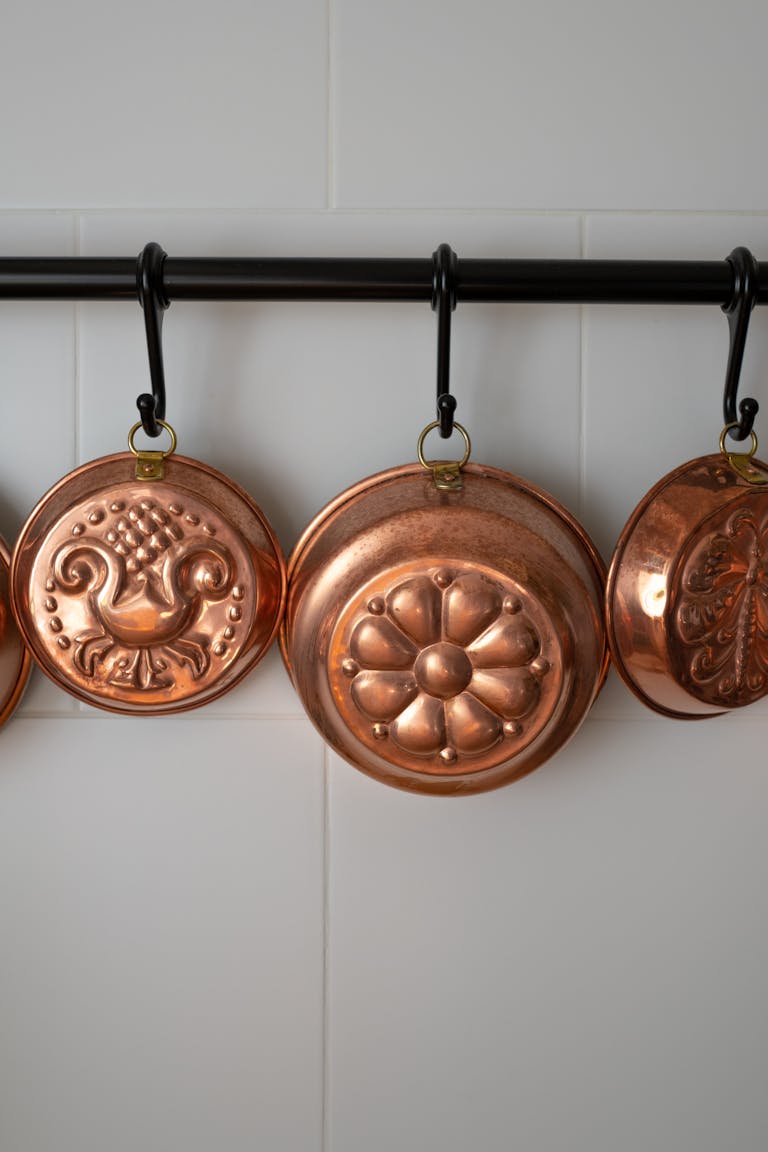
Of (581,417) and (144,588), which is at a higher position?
(581,417)

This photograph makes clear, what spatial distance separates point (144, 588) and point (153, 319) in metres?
0.15

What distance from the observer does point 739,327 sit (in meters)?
0.48

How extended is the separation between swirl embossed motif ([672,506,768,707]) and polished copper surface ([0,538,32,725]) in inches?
15.0

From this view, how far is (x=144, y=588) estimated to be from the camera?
48cm

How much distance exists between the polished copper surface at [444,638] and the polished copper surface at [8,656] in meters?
0.17

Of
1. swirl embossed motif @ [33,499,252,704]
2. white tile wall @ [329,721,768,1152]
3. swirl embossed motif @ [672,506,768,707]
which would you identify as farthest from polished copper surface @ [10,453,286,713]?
swirl embossed motif @ [672,506,768,707]

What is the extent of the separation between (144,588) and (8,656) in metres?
0.10

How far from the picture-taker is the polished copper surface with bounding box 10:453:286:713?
0.48m

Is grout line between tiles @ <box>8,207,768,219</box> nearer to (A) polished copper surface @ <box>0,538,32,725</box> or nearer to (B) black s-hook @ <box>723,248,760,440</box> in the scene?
(B) black s-hook @ <box>723,248,760,440</box>

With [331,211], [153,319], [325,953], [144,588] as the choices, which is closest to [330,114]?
[331,211]

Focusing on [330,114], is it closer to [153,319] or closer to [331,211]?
[331,211]

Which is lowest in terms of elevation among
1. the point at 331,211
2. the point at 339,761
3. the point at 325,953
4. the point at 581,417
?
the point at 325,953

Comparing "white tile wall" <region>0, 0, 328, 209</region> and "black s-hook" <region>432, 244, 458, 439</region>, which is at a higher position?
"white tile wall" <region>0, 0, 328, 209</region>

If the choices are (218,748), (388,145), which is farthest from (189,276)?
(218,748)
